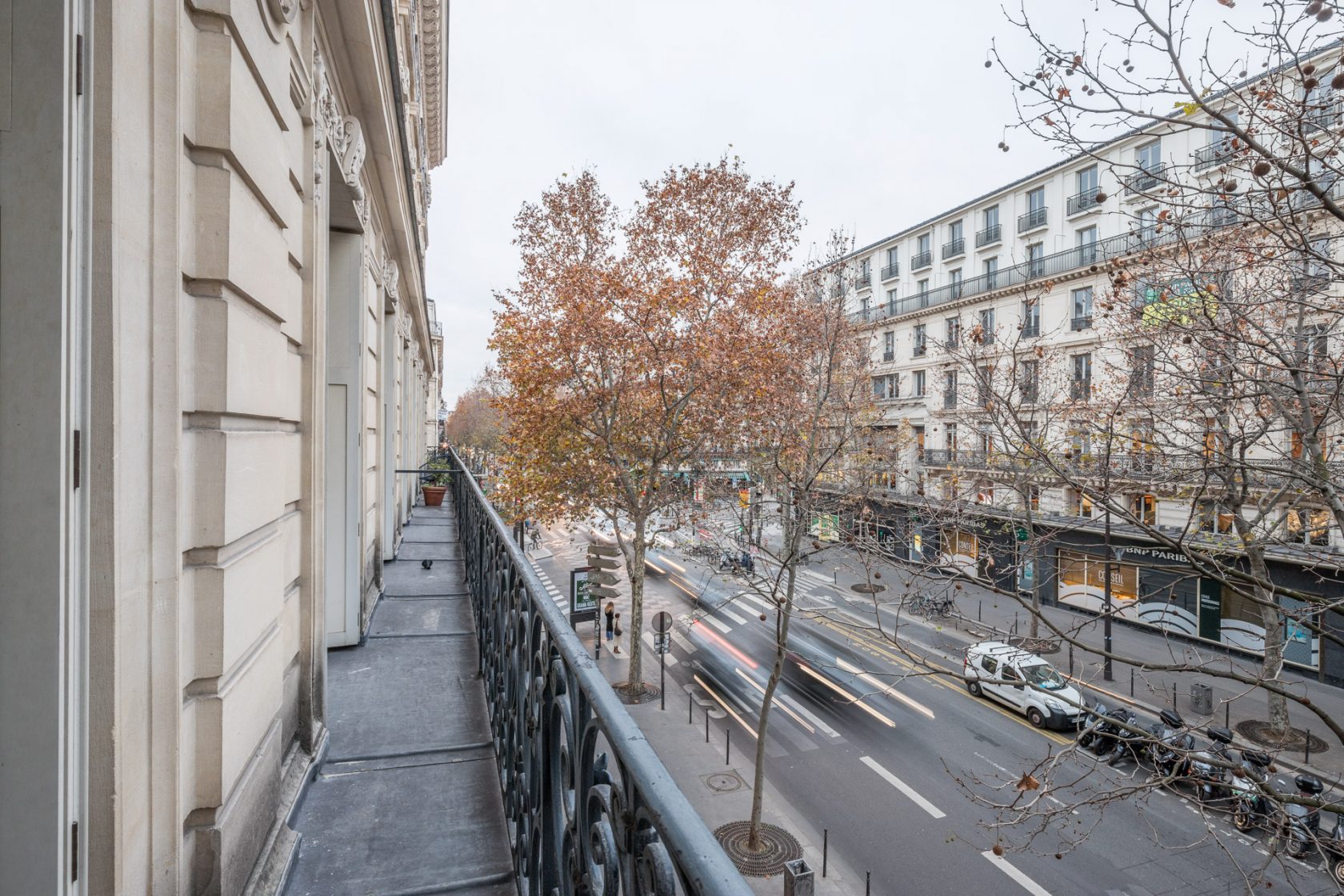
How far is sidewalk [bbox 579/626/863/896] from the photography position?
10703 mm

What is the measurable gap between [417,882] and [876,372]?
3615cm

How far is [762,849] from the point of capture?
36.9ft

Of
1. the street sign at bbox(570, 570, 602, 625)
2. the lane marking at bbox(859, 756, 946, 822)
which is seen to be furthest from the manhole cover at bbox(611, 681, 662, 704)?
the lane marking at bbox(859, 756, 946, 822)

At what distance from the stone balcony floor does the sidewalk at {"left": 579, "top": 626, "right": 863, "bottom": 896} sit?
198 inches

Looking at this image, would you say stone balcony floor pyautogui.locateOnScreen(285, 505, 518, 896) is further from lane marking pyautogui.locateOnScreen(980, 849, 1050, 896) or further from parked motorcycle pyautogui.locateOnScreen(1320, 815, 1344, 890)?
lane marking pyautogui.locateOnScreen(980, 849, 1050, 896)

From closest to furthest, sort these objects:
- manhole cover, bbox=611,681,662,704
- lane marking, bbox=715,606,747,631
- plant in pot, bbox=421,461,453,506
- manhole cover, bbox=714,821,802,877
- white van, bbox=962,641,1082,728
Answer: manhole cover, bbox=714,821,802,877, white van, bbox=962,641,1082,728, plant in pot, bbox=421,461,453,506, manhole cover, bbox=611,681,662,704, lane marking, bbox=715,606,747,631

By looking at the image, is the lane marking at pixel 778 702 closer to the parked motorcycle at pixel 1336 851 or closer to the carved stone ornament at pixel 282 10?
the parked motorcycle at pixel 1336 851

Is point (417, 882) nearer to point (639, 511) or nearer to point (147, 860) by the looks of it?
point (147, 860)

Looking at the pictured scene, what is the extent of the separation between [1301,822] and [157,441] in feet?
29.0

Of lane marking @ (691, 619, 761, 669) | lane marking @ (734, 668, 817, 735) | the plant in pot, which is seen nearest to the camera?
lane marking @ (734, 668, 817, 735)

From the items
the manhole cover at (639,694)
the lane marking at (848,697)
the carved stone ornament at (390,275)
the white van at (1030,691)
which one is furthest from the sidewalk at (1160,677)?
the carved stone ornament at (390,275)

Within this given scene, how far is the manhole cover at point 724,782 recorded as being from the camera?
1349 cm

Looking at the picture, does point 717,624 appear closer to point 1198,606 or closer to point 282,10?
point 1198,606

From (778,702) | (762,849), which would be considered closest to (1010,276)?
(778,702)
